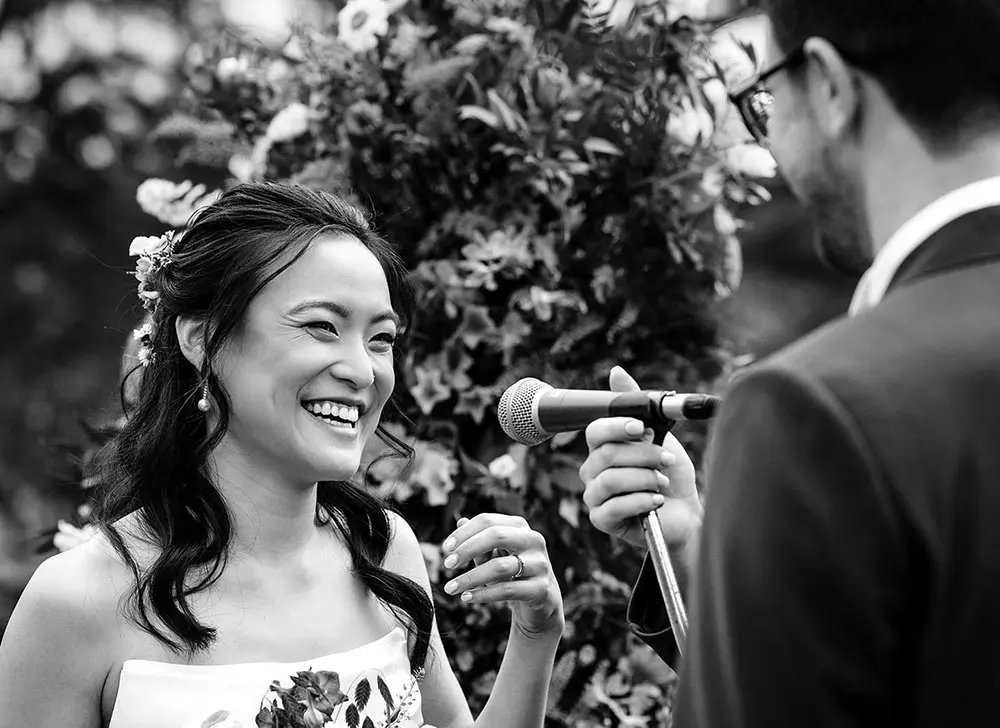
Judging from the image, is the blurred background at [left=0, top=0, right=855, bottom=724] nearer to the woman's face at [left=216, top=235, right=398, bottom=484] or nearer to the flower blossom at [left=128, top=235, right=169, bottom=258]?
the flower blossom at [left=128, top=235, right=169, bottom=258]

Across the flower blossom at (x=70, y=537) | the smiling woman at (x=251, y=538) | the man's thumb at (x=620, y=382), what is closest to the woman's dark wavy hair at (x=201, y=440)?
the smiling woman at (x=251, y=538)

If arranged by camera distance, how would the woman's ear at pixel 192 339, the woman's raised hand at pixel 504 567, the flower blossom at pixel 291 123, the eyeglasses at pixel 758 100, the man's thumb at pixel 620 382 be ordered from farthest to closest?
the flower blossom at pixel 291 123 → the woman's ear at pixel 192 339 → the woman's raised hand at pixel 504 567 → the man's thumb at pixel 620 382 → the eyeglasses at pixel 758 100

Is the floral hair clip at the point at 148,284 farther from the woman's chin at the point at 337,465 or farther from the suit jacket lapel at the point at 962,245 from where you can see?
the suit jacket lapel at the point at 962,245

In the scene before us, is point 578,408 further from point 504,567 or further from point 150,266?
point 150,266

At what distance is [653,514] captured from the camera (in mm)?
1896

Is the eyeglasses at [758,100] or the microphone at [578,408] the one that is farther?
the microphone at [578,408]

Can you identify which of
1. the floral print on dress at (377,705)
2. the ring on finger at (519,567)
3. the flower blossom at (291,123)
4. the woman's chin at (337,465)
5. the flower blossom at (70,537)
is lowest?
the floral print on dress at (377,705)

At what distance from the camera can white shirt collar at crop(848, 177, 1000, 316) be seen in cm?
113

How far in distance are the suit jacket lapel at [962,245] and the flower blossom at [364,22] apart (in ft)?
8.33

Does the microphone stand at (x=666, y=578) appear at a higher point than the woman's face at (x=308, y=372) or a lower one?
lower

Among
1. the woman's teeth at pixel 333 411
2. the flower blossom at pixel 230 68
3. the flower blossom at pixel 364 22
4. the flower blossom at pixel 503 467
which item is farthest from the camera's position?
the flower blossom at pixel 230 68

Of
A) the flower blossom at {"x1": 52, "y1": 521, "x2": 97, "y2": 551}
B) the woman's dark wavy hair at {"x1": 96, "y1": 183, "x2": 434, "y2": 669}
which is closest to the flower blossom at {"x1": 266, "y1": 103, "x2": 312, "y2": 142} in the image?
the woman's dark wavy hair at {"x1": 96, "y1": 183, "x2": 434, "y2": 669}

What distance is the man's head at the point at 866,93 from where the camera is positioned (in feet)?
3.81

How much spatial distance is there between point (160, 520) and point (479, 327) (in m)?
1.10
